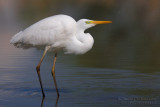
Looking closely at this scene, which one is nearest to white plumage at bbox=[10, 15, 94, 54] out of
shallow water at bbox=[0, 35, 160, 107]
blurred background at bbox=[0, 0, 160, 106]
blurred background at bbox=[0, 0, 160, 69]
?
shallow water at bbox=[0, 35, 160, 107]

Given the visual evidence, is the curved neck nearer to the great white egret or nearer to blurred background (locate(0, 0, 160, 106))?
the great white egret

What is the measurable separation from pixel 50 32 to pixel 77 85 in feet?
3.76

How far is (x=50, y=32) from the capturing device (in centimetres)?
895

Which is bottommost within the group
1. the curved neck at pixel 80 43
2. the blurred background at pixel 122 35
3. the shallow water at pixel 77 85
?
the blurred background at pixel 122 35

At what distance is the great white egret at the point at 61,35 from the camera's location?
343 inches

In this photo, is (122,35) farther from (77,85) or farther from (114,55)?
(77,85)

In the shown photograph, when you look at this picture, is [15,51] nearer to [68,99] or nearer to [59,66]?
Answer: [59,66]

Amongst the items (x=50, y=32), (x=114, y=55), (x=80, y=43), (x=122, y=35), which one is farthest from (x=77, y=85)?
(x=122, y=35)

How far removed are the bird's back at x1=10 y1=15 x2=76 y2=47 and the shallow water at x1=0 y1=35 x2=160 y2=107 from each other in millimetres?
876

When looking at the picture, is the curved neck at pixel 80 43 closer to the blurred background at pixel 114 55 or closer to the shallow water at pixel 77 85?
the shallow water at pixel 77 85

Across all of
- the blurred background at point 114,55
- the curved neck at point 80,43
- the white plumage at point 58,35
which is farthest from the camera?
the blurred background at point 114,55

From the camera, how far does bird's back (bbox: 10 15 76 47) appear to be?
347 inches

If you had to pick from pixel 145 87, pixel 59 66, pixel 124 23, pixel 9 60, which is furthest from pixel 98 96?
pixel 124 23

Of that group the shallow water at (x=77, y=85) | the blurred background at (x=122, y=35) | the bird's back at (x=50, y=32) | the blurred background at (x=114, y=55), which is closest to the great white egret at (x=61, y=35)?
the bird's back at (x=50, y=32)
